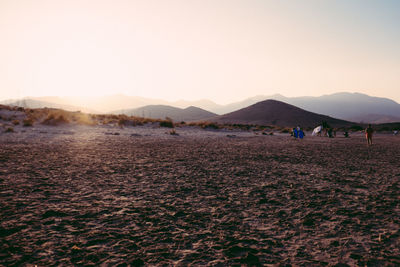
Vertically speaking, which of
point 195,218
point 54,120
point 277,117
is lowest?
point 195,218

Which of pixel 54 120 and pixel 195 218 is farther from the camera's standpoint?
pixel 54 120

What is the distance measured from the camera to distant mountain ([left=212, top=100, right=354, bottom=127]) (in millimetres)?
97312

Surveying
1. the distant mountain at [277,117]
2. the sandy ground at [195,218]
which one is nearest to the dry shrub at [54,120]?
the sandy ground at [195,218]

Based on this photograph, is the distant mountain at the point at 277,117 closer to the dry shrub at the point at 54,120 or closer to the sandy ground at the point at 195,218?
the dry shrub at the point at 54,120

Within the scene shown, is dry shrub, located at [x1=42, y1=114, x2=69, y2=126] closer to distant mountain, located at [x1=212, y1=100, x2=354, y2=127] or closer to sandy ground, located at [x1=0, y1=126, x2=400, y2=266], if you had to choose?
sandy ground, located at [x1=0, y1=126, x2=400, y2=266]

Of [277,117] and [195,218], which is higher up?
[277,117]

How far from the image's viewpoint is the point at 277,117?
347 ft

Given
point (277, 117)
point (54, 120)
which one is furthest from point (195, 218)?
point (277, 117)

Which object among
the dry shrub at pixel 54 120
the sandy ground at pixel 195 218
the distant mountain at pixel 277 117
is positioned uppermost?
the distant mountain at pixel 277 117

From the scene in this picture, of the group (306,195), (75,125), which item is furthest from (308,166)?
(75,125)

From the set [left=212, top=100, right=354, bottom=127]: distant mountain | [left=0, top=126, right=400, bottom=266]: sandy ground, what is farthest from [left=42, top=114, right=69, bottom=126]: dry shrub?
[left=212, top=100, right=354, bottom=127]: distant mountain

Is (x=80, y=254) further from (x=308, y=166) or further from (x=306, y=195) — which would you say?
(x=308, y=166)

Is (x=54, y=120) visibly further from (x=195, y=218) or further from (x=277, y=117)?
(x=277, y=117)

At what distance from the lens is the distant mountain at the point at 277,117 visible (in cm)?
9731
